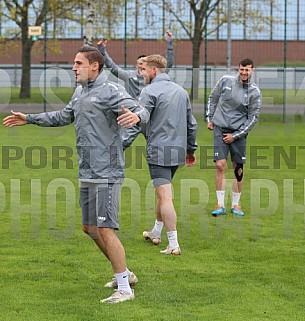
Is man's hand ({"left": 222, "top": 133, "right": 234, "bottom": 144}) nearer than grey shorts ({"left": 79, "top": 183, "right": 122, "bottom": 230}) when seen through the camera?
No

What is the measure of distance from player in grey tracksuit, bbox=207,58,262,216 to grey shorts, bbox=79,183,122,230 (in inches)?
175

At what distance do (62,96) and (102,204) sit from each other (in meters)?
21.7

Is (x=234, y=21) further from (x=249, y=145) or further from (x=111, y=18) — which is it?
(x=249, y=145)

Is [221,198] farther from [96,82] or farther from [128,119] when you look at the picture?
[128,119]

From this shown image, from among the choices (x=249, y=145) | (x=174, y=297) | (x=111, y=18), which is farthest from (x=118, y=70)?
(x=111, y=18)

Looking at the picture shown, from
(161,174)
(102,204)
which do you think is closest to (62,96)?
(161,174)

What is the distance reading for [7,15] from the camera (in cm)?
3553

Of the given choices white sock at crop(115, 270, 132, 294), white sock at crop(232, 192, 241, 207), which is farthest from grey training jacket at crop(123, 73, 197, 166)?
white sock at crop(232, 192, 241, 207)

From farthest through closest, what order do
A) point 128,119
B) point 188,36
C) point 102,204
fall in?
point 188,36, point 102,204, point 128,119

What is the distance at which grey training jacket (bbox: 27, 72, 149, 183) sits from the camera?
775cm

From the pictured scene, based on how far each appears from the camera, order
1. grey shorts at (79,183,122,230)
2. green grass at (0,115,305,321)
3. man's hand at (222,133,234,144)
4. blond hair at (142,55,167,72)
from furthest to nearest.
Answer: man's hand at (222,133,234,144) < blond hair at (142,55,167,72) < grey shorts at (79,183,122,230) < green grass at (0,115,305,321)

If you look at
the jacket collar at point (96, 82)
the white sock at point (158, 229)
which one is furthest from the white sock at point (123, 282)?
the white sock at point (158, 229)

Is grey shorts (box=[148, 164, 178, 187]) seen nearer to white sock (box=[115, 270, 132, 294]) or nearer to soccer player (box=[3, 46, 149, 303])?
soccer player (box=[3, 46, 149, 303])

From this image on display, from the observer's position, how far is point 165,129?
382 inches
